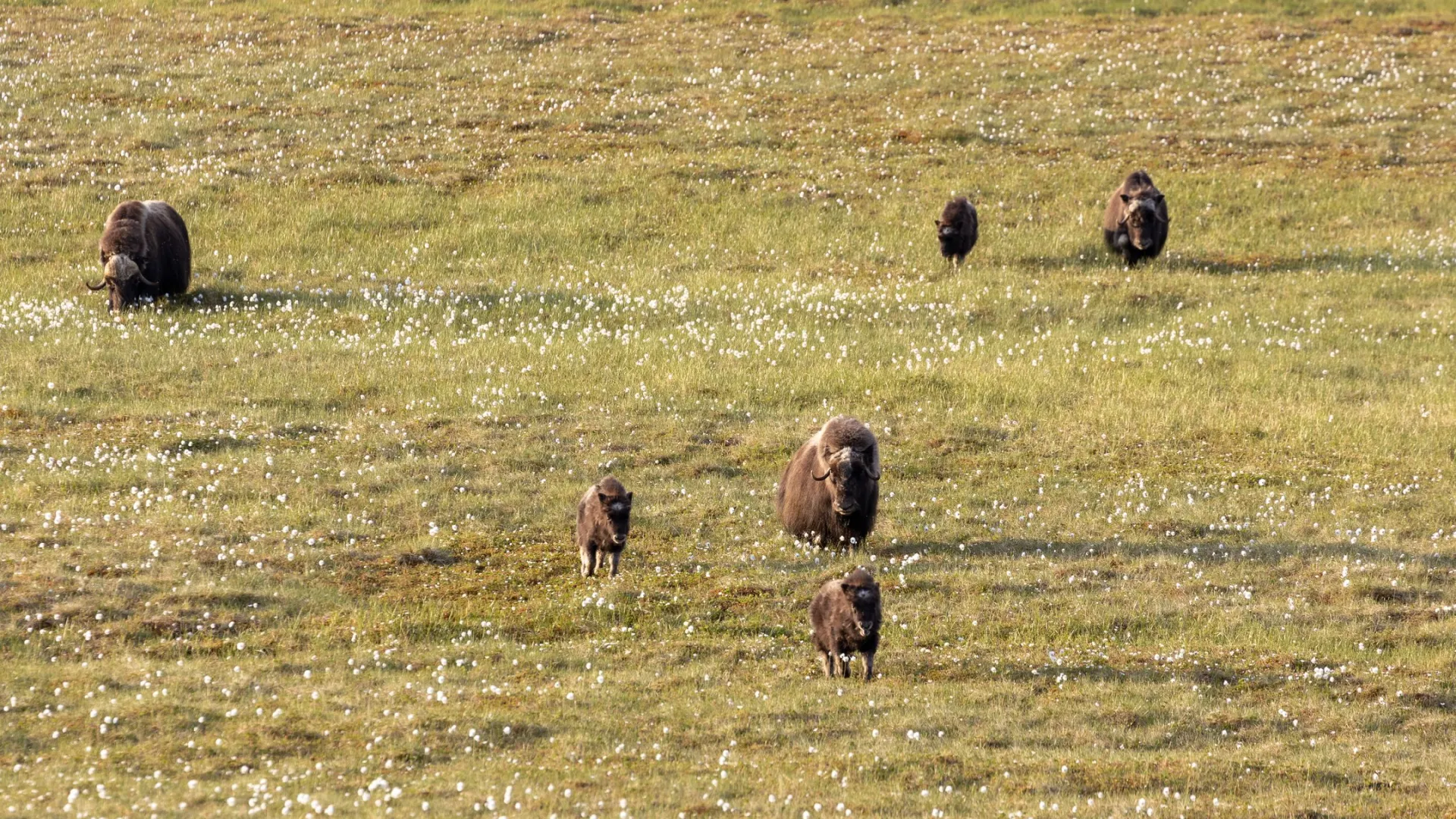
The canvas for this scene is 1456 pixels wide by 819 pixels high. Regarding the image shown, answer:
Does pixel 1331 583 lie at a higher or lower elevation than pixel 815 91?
lower

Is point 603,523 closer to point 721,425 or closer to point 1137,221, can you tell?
point 721,425

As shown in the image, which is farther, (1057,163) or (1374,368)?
(1057,163)

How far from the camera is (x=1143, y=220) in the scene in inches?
1283

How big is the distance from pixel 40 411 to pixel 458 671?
39.6ft

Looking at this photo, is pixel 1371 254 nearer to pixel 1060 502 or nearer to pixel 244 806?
pixel 1060 502

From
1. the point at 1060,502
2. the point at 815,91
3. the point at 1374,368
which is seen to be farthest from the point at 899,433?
the point at 815,91

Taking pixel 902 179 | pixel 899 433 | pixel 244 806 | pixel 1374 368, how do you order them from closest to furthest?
pixel 244 806, pixel 899 433, pixel 1374 368, pixel 902 179

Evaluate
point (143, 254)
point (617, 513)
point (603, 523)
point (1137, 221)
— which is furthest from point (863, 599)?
point (1137, 221)

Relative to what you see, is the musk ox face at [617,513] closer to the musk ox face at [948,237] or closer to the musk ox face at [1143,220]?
the musk ox face at [948,237]

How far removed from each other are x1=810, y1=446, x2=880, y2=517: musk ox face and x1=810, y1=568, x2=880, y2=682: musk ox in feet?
9.15

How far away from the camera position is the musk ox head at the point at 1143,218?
107ft

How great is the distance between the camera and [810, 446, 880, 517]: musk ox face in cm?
1761

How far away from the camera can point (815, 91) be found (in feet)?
157

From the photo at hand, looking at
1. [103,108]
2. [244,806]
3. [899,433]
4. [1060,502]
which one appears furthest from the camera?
[103,108]
